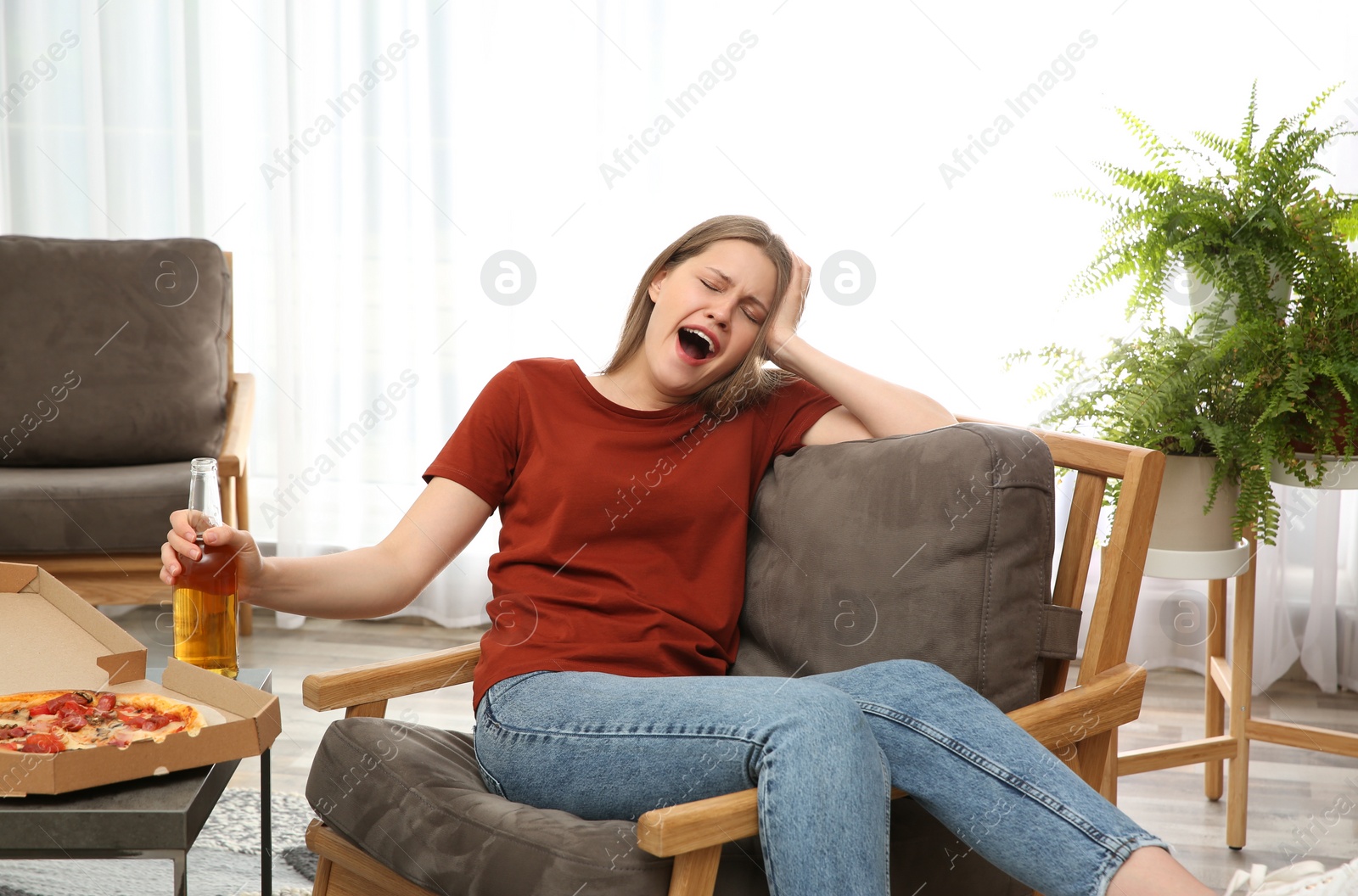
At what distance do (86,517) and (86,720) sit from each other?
158cm

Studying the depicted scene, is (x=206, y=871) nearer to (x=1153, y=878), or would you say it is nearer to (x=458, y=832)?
(x=458, y=832)

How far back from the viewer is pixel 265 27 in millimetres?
3258

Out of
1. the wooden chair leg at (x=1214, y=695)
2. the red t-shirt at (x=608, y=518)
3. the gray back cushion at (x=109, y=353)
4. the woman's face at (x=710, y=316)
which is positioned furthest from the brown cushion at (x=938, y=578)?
the gray back cushion at (x=109, y=353)

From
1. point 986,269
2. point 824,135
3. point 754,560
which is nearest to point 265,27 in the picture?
point 824,135

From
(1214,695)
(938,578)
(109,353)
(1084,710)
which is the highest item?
(109,353)

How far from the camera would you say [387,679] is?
1.40 m

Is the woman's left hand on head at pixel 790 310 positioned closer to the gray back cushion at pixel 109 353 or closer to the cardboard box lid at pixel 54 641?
the cardboard box lid at pixel 54 641

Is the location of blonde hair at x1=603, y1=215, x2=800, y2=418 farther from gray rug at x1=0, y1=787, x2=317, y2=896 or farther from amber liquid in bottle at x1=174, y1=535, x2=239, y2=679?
gray rug at x1=0, y1=787, x2=317, y2=896

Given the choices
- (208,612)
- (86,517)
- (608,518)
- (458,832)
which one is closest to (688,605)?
(608,518)

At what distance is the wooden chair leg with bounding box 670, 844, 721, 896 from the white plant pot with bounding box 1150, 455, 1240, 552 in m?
1.23

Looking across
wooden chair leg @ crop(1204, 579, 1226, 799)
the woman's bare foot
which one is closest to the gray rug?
the woman's bare foot

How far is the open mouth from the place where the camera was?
1536 mm

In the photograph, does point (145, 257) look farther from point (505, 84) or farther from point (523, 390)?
point (523, 390)

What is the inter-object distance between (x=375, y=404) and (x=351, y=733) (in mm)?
2129
